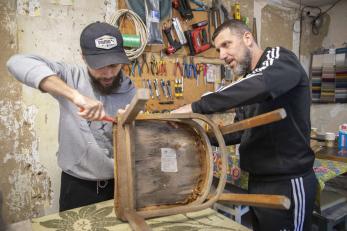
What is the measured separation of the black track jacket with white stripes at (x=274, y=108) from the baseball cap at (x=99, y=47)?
376 millimetres

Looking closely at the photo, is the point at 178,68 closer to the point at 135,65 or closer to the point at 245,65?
the point at 135,65

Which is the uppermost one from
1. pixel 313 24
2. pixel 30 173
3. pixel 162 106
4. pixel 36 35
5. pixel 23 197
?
pixel 313 24

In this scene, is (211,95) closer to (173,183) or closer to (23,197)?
(173,183)

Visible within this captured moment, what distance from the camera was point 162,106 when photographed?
7.60 ft

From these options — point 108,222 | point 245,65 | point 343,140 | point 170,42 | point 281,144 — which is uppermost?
point 170,42

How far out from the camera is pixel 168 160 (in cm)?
109

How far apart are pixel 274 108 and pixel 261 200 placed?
16.9 inches

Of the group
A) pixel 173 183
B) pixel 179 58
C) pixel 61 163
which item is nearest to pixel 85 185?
pixel 61 163

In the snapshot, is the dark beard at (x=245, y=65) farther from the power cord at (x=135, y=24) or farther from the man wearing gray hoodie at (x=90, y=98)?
the power cord at (x=135, y=24)

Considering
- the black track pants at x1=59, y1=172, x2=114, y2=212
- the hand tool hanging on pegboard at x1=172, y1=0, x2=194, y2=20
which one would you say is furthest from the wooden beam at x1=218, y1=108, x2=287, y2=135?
the hand tool hanging on pegboard at x1=172, y1=0, x2=194, y2=20

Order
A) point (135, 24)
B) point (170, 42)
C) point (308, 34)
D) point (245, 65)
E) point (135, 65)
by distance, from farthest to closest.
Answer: point (308, 34)
point (170, 42)
point (135, 65)
point (135, 24)
point (245, 65)

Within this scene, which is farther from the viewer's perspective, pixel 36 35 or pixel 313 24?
pixel 313 24

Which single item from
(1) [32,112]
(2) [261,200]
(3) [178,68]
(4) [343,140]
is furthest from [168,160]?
(4) [343,140]

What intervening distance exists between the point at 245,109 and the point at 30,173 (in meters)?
1.43
